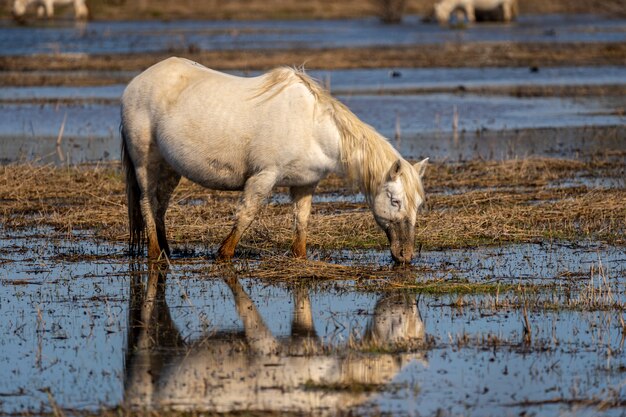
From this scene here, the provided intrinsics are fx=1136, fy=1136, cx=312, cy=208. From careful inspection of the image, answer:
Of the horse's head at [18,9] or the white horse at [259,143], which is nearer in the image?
the white horse at [259,143]

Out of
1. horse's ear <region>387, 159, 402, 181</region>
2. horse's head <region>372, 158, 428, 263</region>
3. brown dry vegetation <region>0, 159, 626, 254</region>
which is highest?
horse's ear <region>387, 159, 402, 181</region>

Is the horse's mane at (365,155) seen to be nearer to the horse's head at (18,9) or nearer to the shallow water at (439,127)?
the shallow water at (439,127)

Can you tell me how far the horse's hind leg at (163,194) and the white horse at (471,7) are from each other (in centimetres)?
3776

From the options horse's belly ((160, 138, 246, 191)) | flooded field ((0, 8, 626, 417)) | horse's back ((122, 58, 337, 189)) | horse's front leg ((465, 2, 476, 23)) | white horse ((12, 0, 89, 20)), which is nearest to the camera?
flooded field ((0, 8, 626, 417))

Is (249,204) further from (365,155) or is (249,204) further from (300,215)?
(365,155)

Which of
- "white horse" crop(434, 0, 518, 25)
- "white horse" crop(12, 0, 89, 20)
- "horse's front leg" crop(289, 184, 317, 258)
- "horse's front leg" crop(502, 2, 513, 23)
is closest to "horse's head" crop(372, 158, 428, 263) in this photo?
"horse's front leg" crop(289, 184, 317, 258)

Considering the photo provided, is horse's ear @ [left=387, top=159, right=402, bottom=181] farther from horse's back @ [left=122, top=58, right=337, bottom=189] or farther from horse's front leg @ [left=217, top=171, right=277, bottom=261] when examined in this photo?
horse's front leg @ [left=217, top=171, right=277, bottom=261]

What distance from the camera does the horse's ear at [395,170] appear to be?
885cm

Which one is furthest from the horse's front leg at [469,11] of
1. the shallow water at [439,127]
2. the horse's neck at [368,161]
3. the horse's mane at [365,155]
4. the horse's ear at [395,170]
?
the horse's ear at [395,170]

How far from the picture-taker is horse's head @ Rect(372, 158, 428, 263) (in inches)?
351

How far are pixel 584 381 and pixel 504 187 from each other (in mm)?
6976

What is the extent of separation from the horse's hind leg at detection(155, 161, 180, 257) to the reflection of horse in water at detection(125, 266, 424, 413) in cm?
207

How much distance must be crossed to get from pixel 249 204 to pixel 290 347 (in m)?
2.48

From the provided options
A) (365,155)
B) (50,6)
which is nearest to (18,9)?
(50,6)
